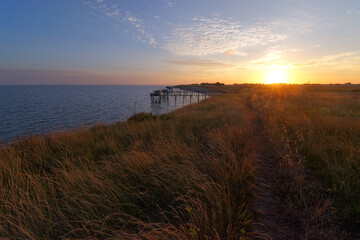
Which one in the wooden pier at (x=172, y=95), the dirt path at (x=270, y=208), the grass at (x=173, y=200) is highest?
the wooden pier at (x=172, y=95)

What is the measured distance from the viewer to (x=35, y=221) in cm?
232

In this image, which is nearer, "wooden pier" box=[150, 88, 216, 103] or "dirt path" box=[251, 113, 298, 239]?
"dirt path" box=[251, 113, 298, 239]

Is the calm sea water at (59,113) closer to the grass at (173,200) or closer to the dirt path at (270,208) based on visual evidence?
the grass at (173,200)

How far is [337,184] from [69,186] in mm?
5317

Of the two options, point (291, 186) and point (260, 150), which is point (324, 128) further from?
point (291, 186)

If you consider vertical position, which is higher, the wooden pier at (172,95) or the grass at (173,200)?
the wooden pier at (172,95)

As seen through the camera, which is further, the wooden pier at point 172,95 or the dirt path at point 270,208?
the wooden pier at point 172,95

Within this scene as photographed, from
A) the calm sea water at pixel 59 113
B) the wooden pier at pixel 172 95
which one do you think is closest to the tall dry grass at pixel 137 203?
the calm sea water at pixel 59 113

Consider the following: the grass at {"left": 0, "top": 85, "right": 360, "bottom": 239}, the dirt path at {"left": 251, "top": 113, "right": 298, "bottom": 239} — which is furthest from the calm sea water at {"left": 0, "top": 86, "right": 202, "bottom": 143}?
the dirt path at {"left": 251, "top": 113, "right": 298, "bottom": 239}

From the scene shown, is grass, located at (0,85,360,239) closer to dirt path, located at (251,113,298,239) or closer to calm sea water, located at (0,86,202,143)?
dirt path, located at (251,113,298,239)

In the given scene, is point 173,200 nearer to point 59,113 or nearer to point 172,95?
point 59,113

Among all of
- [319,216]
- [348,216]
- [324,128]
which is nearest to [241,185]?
[319,216]

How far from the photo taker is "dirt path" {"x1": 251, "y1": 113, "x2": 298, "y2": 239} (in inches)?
87.0

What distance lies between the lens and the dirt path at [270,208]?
7.25 feet
